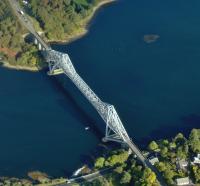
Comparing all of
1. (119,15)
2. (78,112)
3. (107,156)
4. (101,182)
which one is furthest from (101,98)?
Result: (119,15)

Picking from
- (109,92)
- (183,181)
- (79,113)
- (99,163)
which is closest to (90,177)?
(99,163)

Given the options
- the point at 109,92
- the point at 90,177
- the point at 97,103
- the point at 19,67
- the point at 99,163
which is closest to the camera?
the point at 90,177

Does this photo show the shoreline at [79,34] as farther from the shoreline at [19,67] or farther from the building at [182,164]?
the building at [182,164]

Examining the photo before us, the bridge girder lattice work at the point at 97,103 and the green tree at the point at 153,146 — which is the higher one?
the bridge girder lattice work at the point at 97,103

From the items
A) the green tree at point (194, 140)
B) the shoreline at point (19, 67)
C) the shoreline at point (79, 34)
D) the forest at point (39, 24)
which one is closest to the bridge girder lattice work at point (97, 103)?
the shoreline at point (19, 67)

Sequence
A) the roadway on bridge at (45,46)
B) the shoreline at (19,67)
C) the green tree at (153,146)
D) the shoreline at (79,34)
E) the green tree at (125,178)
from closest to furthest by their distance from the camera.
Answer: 1. the green tree at (125,178)
2. the roadway on bridge at (45,46)
3. the green tree at (153,146)
4. the shoreline at (19,67)
5. the shoreline at (79,34)

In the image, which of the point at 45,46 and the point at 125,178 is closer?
the point at 125,178

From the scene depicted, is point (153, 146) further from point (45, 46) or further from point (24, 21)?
point (24, 21)
